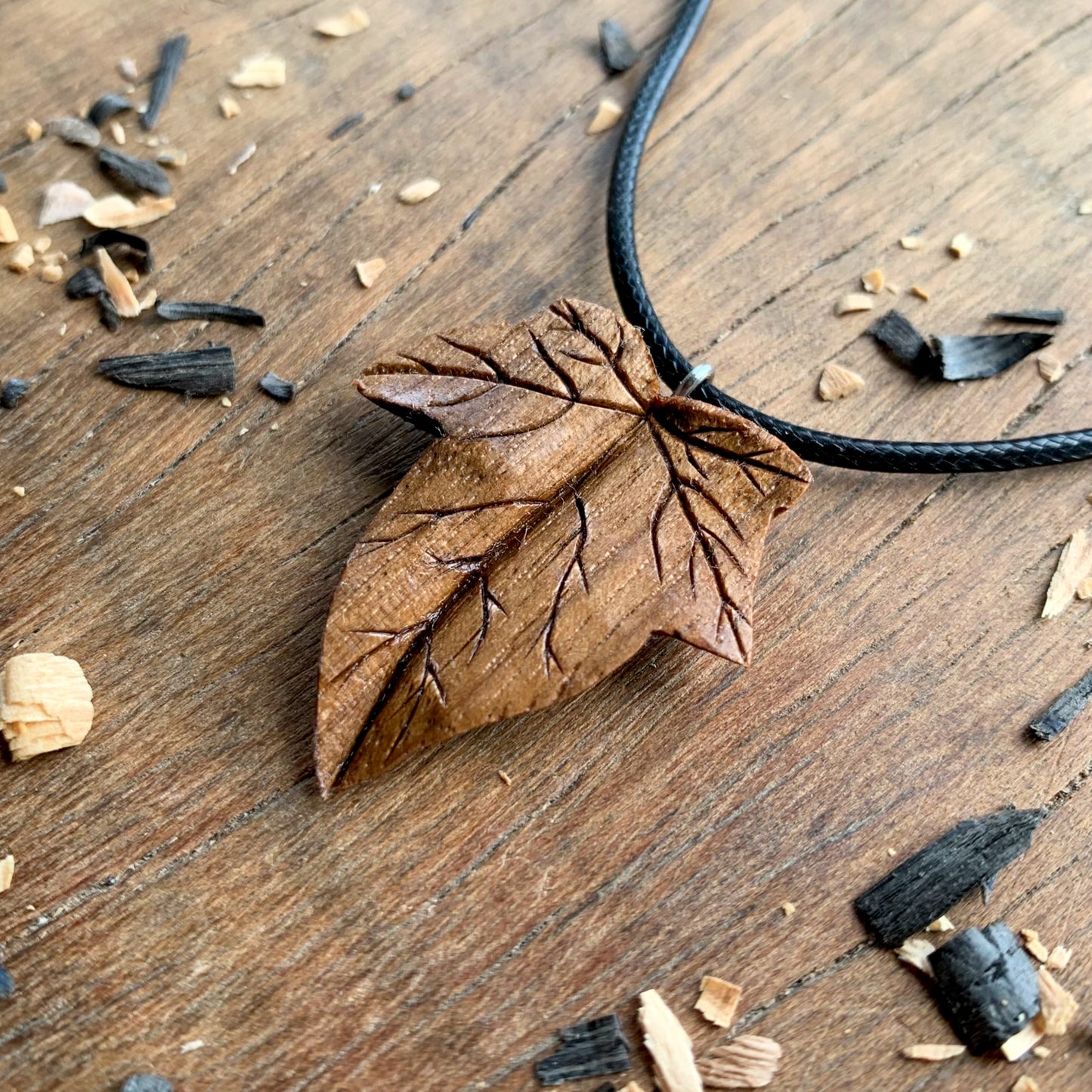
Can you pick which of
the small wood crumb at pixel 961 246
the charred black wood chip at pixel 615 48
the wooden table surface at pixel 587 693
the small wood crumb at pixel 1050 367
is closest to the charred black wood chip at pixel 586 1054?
the wooden table surface at pixel 587 693

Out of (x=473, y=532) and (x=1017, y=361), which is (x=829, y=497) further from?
(x=473, y=532)

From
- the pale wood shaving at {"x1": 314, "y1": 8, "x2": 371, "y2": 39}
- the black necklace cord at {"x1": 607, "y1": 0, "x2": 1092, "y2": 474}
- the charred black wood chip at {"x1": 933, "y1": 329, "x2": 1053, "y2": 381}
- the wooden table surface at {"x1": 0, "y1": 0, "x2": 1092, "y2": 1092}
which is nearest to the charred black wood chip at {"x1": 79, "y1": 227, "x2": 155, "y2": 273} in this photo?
the wooden table surface at {"x1": 0, "y1": 0, "x2": 1092, "y2": 1092}

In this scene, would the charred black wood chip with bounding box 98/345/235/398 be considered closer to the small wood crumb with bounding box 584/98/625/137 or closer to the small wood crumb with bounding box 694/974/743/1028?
the small wood crumb with bounding box 584/98/625/137

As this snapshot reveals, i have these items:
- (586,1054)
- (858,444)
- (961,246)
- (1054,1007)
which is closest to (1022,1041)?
(1054,1007)

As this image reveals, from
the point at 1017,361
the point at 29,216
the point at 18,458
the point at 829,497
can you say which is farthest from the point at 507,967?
the point at 29,216

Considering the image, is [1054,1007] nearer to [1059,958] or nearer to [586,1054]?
[1059,958]

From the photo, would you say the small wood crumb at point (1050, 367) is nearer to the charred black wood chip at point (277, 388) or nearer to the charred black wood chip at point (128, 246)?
the charred black wood chip at point (277, 388)
